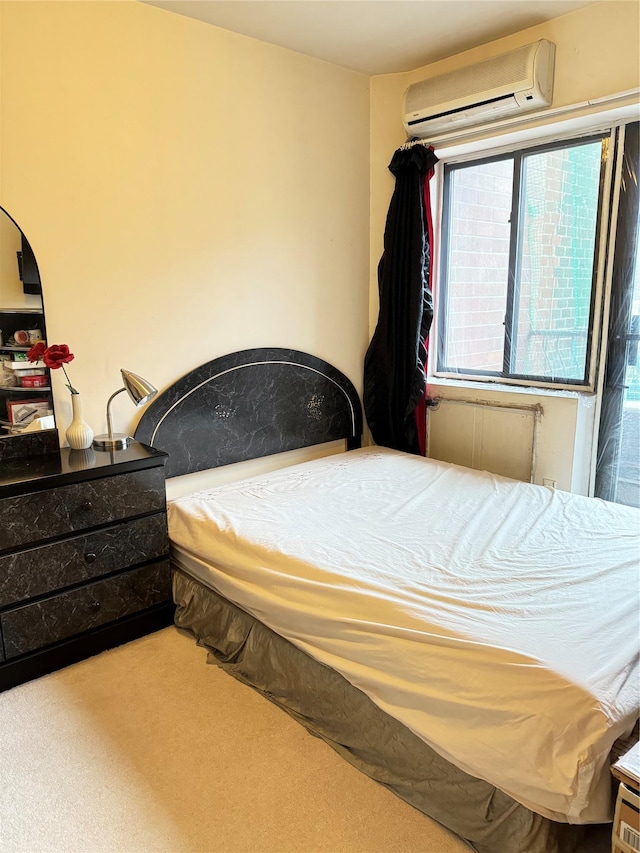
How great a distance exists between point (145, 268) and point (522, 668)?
2144mm

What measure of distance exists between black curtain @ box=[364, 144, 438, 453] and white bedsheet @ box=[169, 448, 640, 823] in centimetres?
62

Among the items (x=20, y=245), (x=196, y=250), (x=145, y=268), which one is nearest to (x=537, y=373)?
(x=196, y=250)

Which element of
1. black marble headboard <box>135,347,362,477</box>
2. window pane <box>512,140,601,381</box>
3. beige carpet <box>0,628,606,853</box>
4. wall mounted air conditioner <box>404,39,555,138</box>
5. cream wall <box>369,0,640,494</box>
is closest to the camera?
beige carpet <box>0,628,606,853</box>

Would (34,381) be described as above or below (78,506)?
above

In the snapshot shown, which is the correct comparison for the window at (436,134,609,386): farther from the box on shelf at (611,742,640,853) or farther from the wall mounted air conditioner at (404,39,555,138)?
the box on shelf at (611,742,640,853)

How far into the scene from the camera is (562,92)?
2652 mm

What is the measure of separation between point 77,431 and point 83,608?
27.3 inches

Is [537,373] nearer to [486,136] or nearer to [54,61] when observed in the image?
[486,136]

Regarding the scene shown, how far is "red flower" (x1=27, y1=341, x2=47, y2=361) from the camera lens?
2.30 meters

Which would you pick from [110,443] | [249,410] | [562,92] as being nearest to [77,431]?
[110,443]

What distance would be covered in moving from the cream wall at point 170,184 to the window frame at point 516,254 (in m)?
0.51

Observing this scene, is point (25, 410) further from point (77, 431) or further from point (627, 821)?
point (627, 821)

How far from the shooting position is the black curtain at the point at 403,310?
316 centimetres

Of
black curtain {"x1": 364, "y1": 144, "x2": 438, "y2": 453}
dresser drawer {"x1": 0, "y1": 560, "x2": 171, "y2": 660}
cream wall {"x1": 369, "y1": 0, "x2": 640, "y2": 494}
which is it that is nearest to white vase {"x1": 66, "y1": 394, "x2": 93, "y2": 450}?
dresser drawer {"x1": 0, "y1": 560, "x2": 171, "y2": 660}
